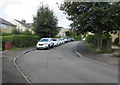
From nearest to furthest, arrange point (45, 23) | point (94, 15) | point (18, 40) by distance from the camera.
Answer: point (94, 15) → point (18, 40) → point (45, 23)

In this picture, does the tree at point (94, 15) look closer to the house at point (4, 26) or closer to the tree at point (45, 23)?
the tree at point (45, 23)

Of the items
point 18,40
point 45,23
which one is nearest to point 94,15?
point 18,40

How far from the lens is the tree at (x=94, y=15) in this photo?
14232mm

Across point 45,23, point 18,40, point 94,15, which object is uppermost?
point 45,23

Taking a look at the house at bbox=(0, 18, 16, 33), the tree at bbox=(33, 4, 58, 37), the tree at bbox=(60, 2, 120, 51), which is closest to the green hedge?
the tree at bbox=(33, 4, 58, 37)

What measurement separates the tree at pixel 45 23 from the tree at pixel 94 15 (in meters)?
14.0

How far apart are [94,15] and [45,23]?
16743mm

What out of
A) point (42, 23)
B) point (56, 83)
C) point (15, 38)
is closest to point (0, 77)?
point (56, 83)

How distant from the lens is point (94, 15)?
15242mm

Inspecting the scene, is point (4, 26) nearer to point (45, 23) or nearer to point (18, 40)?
point (45, 23)

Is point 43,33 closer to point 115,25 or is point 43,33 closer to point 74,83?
point 115,25

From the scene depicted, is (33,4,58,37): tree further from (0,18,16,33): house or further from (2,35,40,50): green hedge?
(0,18,16,33): house

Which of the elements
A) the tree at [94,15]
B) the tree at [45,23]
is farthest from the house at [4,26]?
the tree at [94,15]

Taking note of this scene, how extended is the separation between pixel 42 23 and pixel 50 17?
90.0 inches
